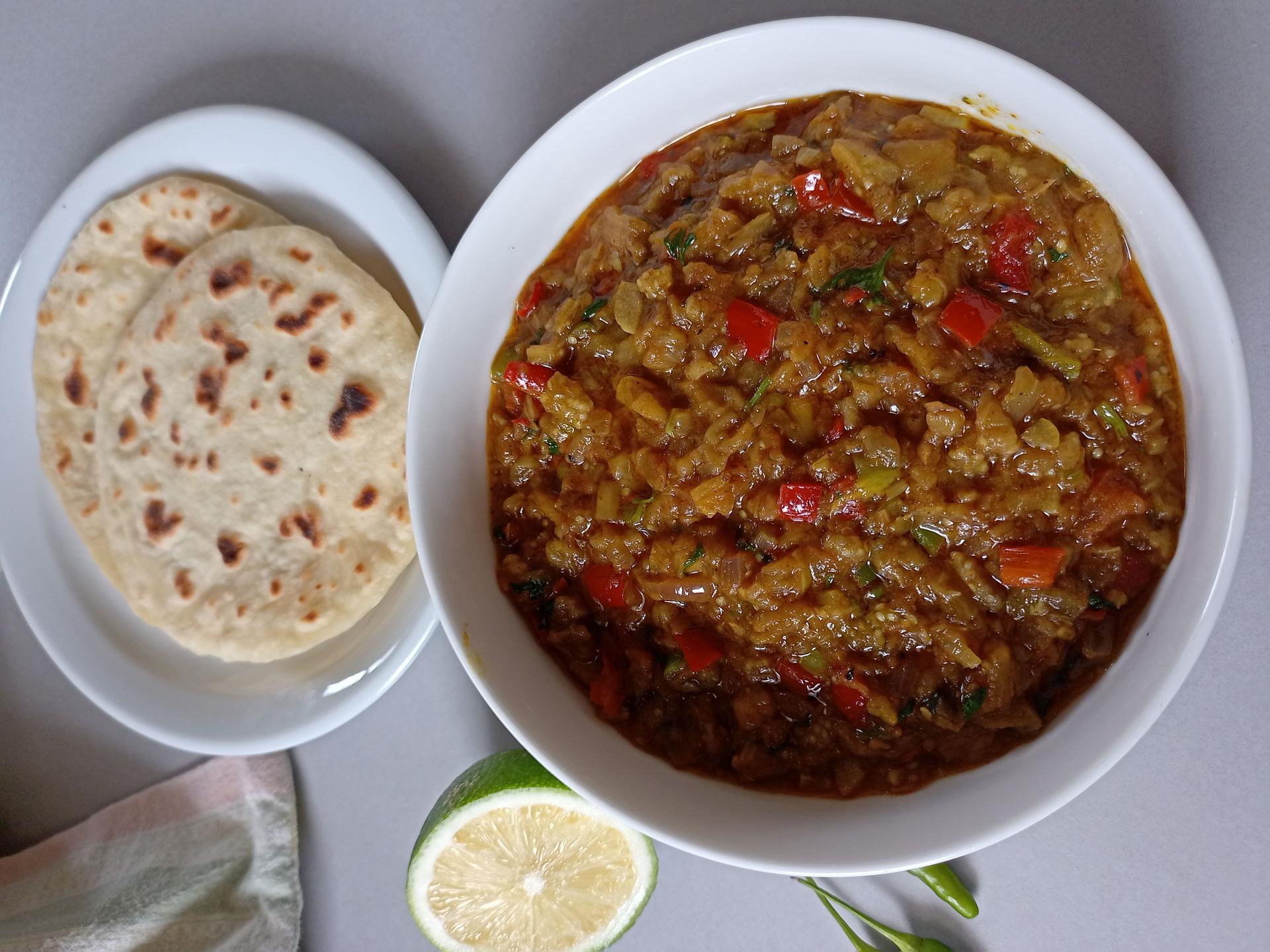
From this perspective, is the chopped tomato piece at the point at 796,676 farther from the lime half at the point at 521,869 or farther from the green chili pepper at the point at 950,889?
the green chili pepper at the point at 950,889

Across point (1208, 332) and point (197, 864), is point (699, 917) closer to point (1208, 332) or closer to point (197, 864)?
point (197, 864)

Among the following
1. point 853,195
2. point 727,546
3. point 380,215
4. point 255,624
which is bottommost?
point 255,624

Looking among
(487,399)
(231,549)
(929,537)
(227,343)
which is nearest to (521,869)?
(231,549)

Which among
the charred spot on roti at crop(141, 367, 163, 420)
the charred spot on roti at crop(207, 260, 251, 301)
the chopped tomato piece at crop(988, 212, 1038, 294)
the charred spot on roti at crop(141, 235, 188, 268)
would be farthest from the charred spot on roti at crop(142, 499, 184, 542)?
the chopped tomato piece at crop(988, 212, 1038, 294)

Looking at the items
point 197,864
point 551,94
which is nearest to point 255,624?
point 197,864

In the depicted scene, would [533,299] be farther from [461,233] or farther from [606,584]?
[606,584]

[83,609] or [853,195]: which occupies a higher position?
[853,195]

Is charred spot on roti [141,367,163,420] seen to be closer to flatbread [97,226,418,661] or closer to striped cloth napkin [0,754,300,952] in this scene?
flatbread [97,226,418,661]
